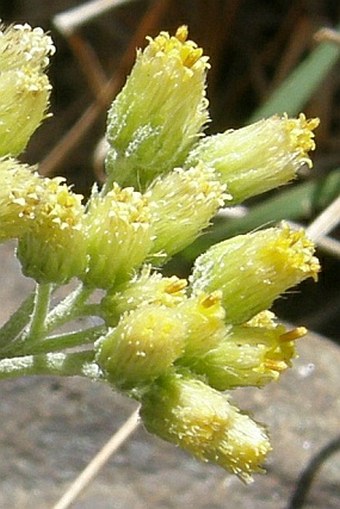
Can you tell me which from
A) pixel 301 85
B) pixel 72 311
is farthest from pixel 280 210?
pixel 72 311

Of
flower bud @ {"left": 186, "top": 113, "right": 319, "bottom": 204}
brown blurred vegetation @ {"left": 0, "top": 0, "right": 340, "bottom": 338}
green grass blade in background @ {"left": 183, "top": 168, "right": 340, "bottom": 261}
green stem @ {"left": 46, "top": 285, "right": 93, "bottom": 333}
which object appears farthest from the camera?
brown blurred vegetation @ {"left": 0, "top": 0, "right": 340, "bottom": 338}

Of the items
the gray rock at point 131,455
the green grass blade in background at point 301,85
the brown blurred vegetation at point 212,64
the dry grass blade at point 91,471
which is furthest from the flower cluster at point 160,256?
the brown blurred vegetation at point 212,64

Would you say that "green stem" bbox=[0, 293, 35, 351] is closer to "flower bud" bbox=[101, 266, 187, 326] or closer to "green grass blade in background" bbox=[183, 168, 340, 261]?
"flower bud" bbox=[101, 266, 187, 326]

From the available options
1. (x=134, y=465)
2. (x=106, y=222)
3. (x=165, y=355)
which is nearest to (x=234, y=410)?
(x=165, y=355)

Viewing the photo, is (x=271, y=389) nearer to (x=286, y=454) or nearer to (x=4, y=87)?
(x=286, y=454)

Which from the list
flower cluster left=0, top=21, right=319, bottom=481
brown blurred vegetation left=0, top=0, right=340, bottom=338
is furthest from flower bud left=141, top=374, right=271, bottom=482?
brown blurred vegetation left=0, top=0, right=340, bottom=338

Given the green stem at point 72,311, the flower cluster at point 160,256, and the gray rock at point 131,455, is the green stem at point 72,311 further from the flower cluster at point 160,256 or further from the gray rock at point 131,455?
the gray rock at point 131,455

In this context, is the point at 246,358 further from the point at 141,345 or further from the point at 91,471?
the point at 91,471
